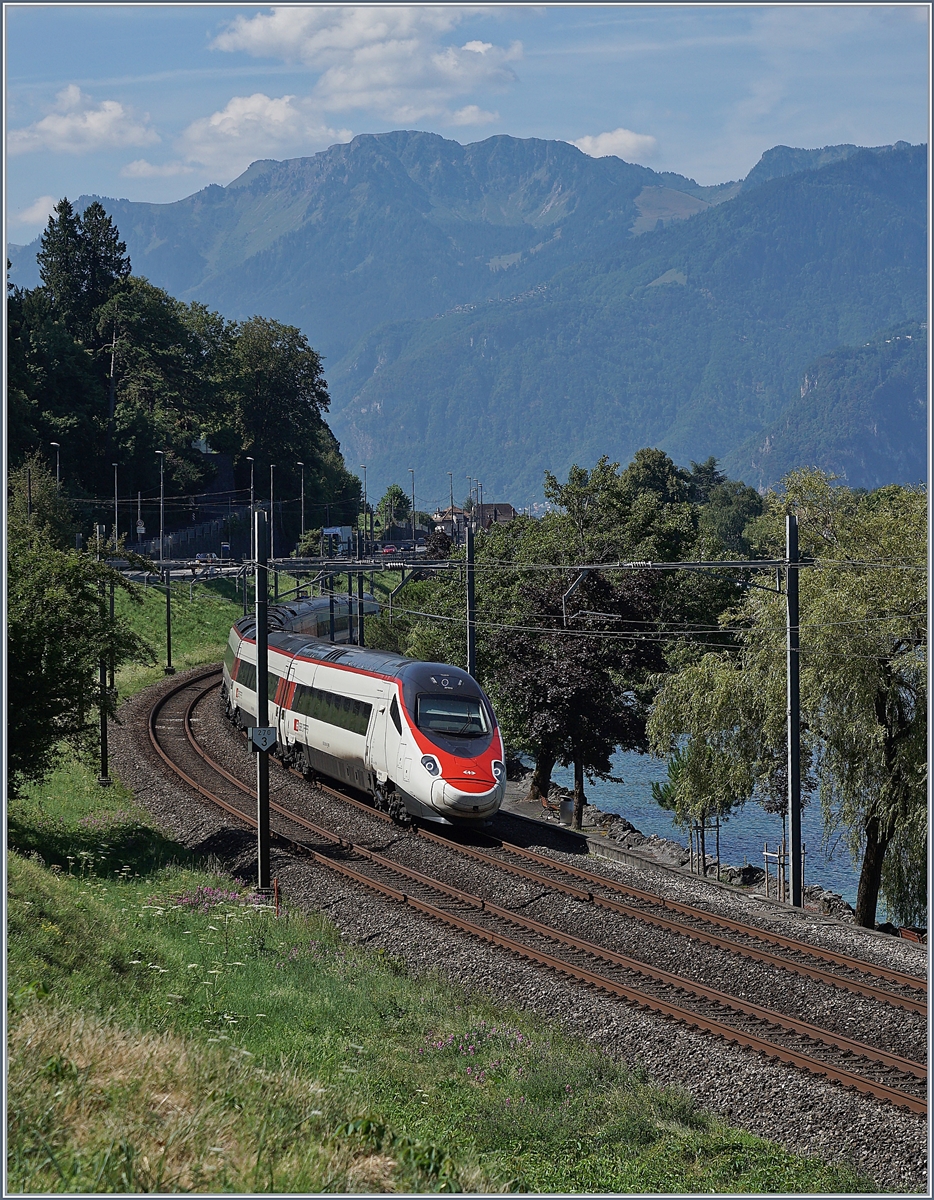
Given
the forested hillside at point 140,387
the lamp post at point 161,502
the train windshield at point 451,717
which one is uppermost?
the forested hillside at point 140,387

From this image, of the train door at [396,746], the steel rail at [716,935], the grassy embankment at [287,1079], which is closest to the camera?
the grassy embankment at [287,1079]

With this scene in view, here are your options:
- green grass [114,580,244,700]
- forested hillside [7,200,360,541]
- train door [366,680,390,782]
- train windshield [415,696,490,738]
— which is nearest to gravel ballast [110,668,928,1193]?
train door [366,680,390,782]

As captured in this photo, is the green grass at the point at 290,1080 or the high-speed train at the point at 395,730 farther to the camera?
the high-speed train at the point at 395,730

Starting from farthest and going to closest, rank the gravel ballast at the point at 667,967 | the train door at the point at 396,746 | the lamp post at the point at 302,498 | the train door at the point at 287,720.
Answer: the lamp post at the point at 302,498
the train door at the point at 287,720
the train door at the point at 396,746
the gravel ballast at the point at 667,967

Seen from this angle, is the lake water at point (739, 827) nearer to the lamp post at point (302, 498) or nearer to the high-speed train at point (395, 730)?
the high-speed train at point (395, 730)

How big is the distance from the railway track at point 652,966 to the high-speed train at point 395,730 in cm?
109

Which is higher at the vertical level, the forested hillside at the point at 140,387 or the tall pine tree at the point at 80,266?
the tall pine tree at the point at 80,266

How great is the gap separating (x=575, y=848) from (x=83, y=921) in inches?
497

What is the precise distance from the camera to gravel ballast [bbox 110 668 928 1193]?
12547mm

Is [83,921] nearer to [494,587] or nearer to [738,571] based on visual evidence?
[494,587]

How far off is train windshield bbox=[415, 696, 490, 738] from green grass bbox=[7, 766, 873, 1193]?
20.1 ft

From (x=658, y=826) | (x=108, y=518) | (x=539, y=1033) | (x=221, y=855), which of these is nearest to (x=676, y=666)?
(x=658, y=826)

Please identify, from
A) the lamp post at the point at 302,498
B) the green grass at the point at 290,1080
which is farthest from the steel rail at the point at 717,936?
the lamp post at the point at 302,498

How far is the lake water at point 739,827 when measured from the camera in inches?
1823
